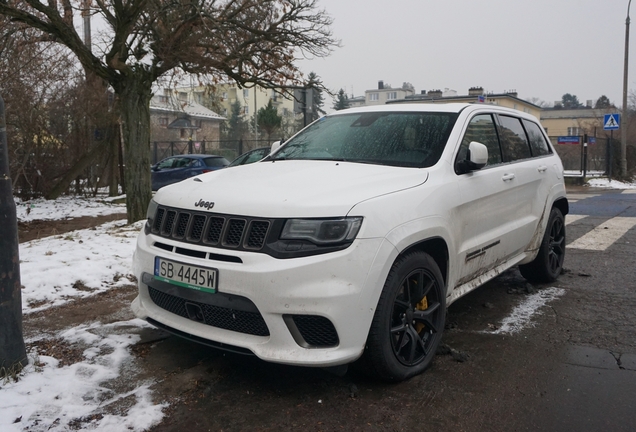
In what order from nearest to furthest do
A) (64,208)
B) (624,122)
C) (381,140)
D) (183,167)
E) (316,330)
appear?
1. (316,330)
2. (381,140)
3. (64,208)
4. (183,167)
5. (624,122)

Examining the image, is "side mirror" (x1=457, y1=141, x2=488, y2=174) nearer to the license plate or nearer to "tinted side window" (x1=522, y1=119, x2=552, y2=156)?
"tinted side window" (x1=522, y1=119, x2=552, y2=156)

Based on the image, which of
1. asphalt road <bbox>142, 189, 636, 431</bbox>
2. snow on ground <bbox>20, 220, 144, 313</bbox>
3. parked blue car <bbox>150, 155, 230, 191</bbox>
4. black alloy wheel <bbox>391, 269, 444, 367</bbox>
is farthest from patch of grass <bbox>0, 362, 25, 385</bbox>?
parked blue car <bbox>150, 155, 230, 191</bbox>

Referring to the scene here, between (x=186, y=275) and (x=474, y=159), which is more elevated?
(x=474, y=159)

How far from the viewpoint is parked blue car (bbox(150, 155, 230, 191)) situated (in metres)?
18.5

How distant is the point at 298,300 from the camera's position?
3000mm

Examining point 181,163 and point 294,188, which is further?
point 181,163

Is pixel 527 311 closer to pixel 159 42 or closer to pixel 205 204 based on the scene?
pixel 205 204

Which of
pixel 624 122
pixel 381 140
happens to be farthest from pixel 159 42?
pixel 624 122

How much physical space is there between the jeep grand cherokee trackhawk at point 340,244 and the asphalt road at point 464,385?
10.1 inches

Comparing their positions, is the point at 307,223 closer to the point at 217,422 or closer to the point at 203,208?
the point at 203,208

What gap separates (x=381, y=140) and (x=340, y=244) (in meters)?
1.56

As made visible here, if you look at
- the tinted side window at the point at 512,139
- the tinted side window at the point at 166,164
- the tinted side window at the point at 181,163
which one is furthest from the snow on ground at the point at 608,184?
the tinted side window at the point at 512,139

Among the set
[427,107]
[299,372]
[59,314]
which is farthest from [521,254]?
[59,314]

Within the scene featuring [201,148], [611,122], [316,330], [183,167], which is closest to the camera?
[316,330]
